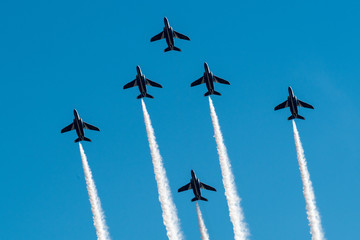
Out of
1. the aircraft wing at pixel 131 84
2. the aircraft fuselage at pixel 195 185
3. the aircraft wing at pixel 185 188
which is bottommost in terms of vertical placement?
the aircraft fuselage at pixel 195 185

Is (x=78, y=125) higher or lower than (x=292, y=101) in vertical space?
higher

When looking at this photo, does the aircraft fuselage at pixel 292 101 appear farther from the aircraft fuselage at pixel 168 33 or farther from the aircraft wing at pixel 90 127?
the aircraft wing at pixel 90 127

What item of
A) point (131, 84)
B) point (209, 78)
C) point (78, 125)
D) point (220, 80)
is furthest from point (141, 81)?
point (220, 80)

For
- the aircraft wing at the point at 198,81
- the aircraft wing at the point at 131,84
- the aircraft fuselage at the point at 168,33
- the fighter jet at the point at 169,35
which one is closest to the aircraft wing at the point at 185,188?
the aircraft wing at the point at 198,81

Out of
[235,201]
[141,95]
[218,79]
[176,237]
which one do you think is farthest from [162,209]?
[218,79]

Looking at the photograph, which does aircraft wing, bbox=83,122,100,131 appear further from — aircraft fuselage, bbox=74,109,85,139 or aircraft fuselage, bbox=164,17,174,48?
aircraft fuselage, bbox=164,17,174,48

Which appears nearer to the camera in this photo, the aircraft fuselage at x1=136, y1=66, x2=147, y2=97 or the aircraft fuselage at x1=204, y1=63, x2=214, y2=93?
the aircraft fuselage at x1=204, y1=63, x2=214, y2=93

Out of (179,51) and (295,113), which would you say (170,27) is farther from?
(295,113)

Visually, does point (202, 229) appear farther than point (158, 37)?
No

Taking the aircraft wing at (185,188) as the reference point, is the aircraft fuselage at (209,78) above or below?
above

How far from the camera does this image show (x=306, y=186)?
8700cm

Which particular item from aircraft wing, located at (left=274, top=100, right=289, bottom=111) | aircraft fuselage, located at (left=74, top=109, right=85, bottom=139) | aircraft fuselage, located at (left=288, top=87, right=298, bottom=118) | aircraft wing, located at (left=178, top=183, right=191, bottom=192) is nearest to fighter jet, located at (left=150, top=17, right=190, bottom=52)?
aircraft fuselage, located at (left=74, top=109, right=85, bottom=139)

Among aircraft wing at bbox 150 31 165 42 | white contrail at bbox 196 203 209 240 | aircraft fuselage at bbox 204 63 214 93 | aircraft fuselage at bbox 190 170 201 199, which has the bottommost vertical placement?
white contrail at bbox 196 203 209 240

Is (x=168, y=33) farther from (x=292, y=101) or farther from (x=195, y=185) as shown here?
(x=195, y=185)
